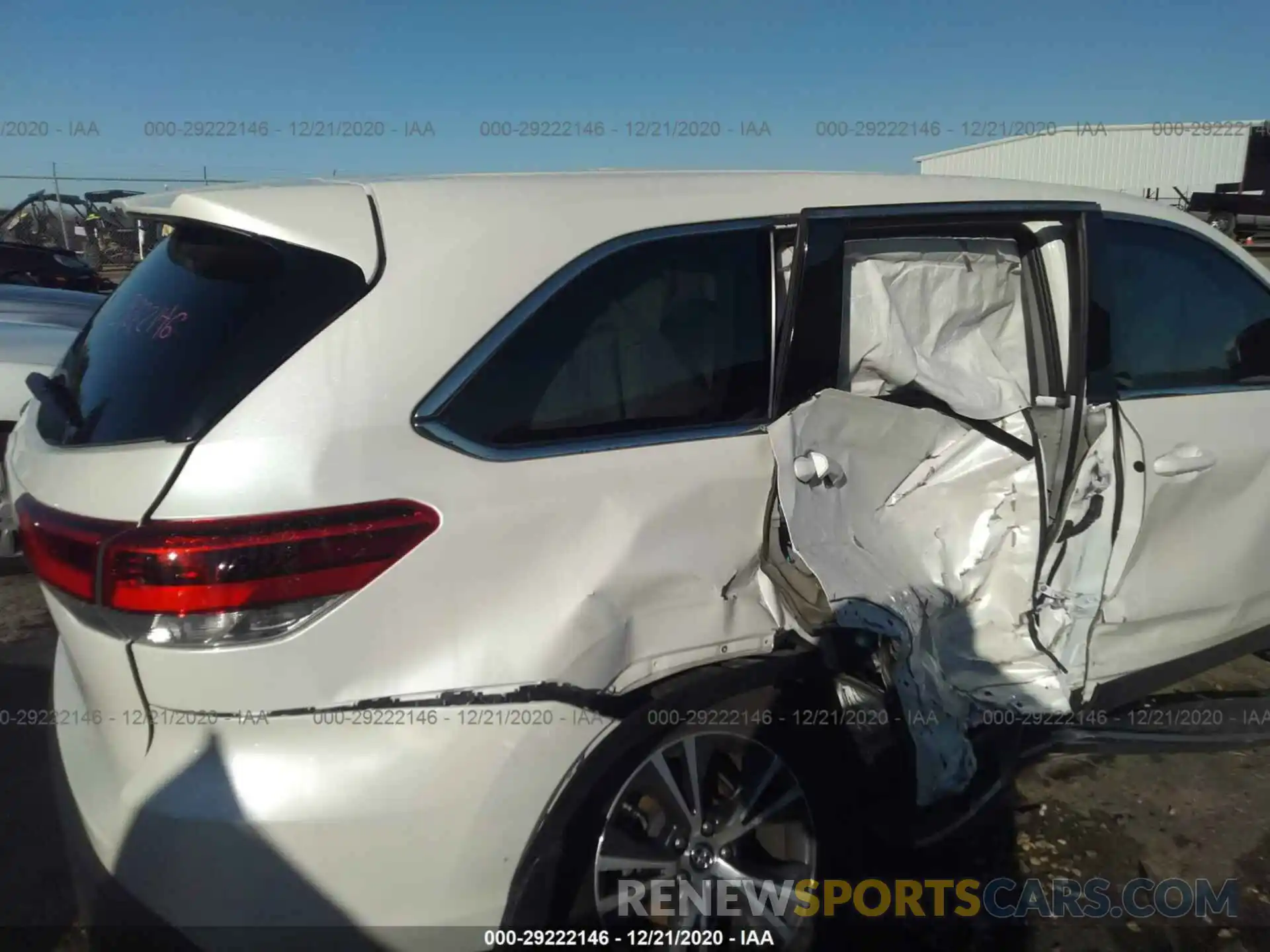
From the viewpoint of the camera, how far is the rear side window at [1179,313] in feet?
9.48

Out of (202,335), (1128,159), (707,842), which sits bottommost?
(707,842)

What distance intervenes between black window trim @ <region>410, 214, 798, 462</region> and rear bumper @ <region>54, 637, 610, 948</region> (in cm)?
51

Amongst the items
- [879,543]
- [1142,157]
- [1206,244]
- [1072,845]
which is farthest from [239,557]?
[1142,157]

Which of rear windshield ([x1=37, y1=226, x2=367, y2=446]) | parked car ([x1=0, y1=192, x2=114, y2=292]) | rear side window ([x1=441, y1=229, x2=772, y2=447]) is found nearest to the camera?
rear windshield ([x1=37, y1=226, x2=367, y2=446])

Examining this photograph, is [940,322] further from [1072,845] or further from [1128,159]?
[1128,159]

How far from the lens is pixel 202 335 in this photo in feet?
6.41

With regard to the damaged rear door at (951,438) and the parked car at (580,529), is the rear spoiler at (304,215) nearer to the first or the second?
the parked car at (580,529)

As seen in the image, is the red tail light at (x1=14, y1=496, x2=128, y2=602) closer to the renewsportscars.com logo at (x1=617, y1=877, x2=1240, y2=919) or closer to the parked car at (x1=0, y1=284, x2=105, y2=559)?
the renewsportscars.com logo at (x1=617, y1=877, x2=1240, y2=919)

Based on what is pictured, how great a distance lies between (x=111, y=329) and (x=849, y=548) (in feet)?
6.13

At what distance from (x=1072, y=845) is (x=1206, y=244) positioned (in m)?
1.93

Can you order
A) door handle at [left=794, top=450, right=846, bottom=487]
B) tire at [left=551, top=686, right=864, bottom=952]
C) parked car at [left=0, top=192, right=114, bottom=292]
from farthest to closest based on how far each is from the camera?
parked car at [left=0, top=192, right=114, bottom=292]
door handle at [left=794, top=450, right=846, bottom=487]
tire at [left=551, top=686, right=864, bottom=952]

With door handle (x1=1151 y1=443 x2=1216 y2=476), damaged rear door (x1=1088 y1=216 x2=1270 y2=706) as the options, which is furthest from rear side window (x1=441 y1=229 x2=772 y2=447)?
door handle (x1=1151 y1=443 x2=1216 y2=476)

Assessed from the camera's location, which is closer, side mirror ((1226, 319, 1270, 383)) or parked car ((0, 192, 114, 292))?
side mirror ((1226, 319, 1270, 383))

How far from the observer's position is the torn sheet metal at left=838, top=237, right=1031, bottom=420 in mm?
2578
